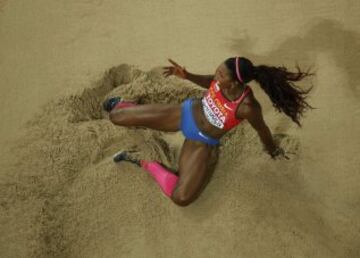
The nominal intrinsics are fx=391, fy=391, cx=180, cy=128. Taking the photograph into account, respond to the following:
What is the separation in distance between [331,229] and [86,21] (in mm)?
2187

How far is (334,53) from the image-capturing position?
2.71 metres

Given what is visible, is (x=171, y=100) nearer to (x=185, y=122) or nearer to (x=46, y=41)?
(x=185, y=122)

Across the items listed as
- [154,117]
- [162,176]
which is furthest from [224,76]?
[162,176]

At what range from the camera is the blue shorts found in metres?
2.07

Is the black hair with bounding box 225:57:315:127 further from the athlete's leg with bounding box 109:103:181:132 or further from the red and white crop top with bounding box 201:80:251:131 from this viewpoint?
the athlete's leg with bounding box 109:103:181:132

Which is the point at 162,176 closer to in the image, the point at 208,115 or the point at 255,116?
the point at 208,115

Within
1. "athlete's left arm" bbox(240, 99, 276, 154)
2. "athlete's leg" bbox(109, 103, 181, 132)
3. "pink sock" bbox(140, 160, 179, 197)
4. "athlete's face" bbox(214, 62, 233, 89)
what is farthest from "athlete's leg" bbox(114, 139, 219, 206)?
"athlete's face" bbox(214, 62, 233, 89)

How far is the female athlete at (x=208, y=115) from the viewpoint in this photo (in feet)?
6.13

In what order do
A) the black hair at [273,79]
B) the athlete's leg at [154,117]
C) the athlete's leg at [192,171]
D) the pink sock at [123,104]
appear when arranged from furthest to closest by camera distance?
the pink sock at [123,104], the athlete's leg at [154,117], the athlete's leg at [192,171], the black hair at [273,79]

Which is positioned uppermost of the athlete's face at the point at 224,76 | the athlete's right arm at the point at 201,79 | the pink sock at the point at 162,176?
the athlete's face at the point at 224,76

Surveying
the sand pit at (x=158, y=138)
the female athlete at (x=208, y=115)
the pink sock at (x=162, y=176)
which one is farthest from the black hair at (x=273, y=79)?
the pink sock at (x=162, y=176)

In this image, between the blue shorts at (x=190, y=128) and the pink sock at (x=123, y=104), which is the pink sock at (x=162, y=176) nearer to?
the blue shorts at (x=190, y=128)

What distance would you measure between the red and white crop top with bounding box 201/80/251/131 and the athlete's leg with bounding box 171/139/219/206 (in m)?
0.17

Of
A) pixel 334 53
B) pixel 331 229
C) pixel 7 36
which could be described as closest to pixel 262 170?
pixel 331 229
